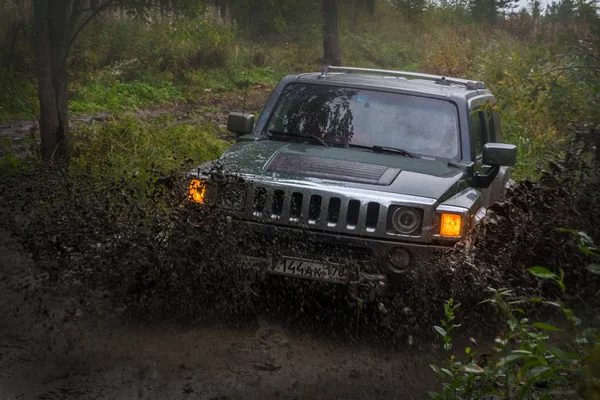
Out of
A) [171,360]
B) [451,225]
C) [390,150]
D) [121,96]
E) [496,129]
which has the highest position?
[390,150]

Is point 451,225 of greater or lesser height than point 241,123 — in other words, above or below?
below

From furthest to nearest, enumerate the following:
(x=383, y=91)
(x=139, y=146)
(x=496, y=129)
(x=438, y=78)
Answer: (x=139, y=146)
(x=496, y=129)
(x=438, y=78)
(x=383, y=91)

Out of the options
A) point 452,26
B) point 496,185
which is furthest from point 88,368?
point 452,26

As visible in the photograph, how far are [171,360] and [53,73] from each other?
4.95 metres

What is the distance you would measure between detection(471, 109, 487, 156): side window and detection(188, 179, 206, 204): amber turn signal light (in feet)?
6.88

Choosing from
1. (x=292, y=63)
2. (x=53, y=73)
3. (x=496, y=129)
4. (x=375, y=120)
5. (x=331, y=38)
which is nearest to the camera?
(x=375, y=120)

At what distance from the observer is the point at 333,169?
228 inches

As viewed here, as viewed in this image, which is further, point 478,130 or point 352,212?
point 478,130

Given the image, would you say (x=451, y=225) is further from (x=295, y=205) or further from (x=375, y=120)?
(x=375, y=120)

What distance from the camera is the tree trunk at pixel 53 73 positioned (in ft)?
29.3

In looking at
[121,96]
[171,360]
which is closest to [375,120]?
[171,360]

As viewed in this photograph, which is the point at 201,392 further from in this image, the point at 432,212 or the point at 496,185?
the point at 496,185

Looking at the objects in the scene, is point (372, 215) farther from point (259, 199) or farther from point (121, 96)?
point (121, 96)

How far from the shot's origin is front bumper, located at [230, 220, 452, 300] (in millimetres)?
5309
